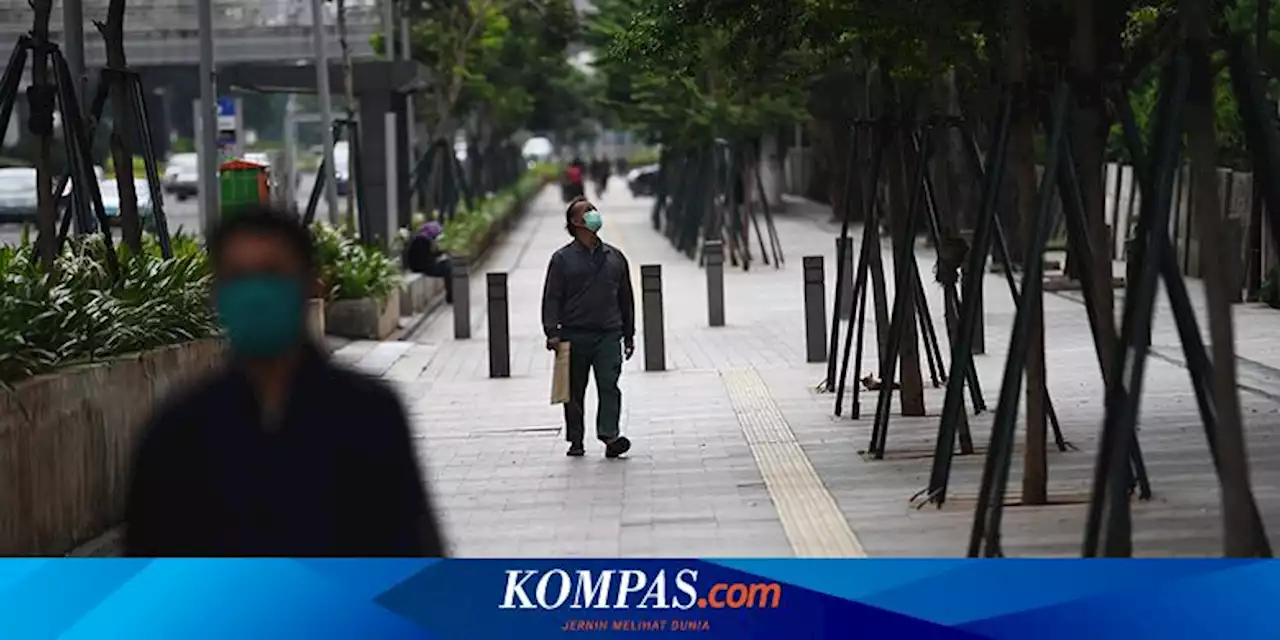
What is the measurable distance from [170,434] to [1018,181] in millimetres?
4876

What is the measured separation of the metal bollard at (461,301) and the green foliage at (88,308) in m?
8.07

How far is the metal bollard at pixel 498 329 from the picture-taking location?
1380 centimetres

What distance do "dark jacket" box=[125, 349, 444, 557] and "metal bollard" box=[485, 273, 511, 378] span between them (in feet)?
31.0

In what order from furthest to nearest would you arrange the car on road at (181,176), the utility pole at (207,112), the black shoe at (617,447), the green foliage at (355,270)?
the car on road at (181,176)
the green foliage at (355,270)
the utility pole at (207,112)
the black shoe at (617,447)

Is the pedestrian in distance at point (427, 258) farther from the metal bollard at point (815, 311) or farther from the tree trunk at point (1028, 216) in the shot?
the tree trunk at point (1028, 216)

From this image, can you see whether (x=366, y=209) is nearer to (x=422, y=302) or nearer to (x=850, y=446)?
(x=422, y=302)

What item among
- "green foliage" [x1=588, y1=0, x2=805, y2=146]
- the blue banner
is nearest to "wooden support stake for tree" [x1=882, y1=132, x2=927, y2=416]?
the blue banner

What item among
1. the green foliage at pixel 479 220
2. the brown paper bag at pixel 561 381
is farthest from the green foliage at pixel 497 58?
the brown paper bag at pixel 561 381

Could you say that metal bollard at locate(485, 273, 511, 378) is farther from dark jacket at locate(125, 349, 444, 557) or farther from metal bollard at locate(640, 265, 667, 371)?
dark jacket at locate(125, 349, 444, 557)

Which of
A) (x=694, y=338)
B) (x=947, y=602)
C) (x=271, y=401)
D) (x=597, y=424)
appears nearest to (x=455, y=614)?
(x=271, y=401)

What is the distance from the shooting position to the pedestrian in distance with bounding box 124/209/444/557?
3635 millimetres

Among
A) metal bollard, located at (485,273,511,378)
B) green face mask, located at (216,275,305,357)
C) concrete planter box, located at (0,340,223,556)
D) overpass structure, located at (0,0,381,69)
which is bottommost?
metal bollard, located at (485,273,511,378)

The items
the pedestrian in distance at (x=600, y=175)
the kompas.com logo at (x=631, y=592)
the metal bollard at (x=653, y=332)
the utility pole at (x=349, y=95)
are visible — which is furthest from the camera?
the pedestrian in distance at (x=600, y=175)

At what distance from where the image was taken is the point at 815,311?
15.0 metres
